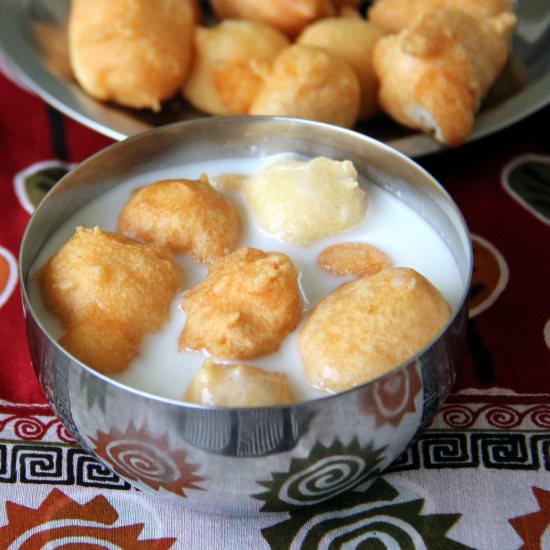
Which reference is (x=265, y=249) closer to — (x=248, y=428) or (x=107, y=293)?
(x=107, y=293)

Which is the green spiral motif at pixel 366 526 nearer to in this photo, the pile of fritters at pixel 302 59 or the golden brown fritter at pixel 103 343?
the golden brown fritter at pixel 103 343

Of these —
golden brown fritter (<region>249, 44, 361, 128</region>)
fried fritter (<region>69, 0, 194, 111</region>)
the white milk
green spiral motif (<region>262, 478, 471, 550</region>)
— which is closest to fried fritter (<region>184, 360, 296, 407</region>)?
Answer: the white milk

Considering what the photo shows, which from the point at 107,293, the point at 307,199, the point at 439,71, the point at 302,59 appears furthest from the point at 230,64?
the point at 107,293

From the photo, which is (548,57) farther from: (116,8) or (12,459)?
(12,459)

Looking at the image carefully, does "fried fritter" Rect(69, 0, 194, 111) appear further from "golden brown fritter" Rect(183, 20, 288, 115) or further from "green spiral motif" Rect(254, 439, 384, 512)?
"green spiral motif" Rect(254, 439, 384, 512)

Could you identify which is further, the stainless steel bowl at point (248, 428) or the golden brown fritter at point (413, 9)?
the golden brown fritter at point (413, 9)

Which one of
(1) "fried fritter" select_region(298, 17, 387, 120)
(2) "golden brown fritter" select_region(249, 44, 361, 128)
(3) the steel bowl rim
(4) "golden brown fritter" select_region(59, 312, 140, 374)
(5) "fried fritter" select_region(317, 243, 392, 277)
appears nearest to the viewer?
(3) the steel bowl rim

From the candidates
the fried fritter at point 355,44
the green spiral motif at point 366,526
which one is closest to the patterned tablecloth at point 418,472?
the green spiral motif at point 366,526
